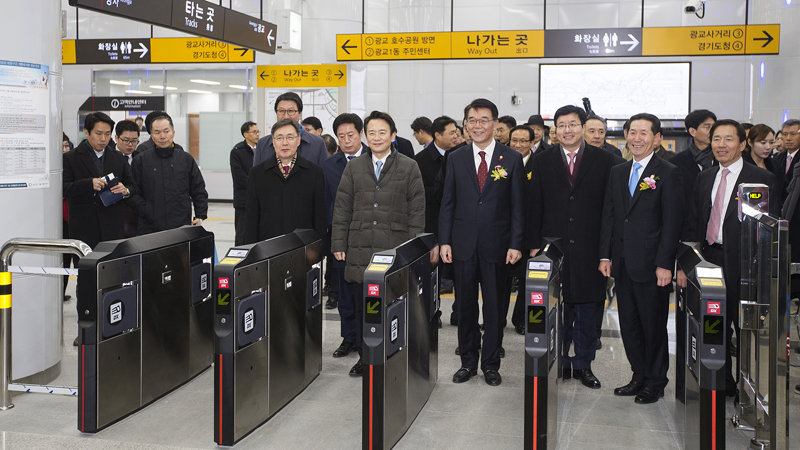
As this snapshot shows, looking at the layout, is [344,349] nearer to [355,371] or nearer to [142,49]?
[355,371]

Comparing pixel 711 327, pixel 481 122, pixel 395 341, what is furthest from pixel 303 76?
pixel 711 327

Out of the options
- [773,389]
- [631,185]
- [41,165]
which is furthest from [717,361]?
[41,165]

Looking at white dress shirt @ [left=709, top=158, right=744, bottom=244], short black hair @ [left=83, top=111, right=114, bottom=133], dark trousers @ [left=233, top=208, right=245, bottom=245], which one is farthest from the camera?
dark trousers @ [left=233, top=208, right=245, bottom=245]

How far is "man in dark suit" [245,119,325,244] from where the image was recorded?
177 inches

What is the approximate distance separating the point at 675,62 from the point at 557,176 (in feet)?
29.1

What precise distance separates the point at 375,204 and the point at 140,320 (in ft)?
5.07

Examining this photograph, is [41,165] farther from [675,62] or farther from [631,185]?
[675,62]

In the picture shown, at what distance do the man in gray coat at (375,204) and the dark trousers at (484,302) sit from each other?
41cm

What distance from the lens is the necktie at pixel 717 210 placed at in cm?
384

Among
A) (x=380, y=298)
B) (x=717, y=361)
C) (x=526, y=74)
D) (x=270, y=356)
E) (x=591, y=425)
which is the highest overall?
(x=526, y=74)

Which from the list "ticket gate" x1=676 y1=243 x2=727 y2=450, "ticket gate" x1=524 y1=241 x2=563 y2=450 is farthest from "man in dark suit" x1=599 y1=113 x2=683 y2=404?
"ticket gate" x1=524 y1=241 x2=563 y2=450

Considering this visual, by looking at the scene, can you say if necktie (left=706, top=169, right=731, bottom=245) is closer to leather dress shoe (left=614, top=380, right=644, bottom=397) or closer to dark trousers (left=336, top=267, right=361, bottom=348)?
leather dress shoe (left=614, top=380, right=644, bottom=397)

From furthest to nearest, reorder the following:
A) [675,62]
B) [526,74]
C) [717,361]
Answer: [526,74] < [675,62] < [717,361]

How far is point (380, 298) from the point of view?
3133 millimetres
